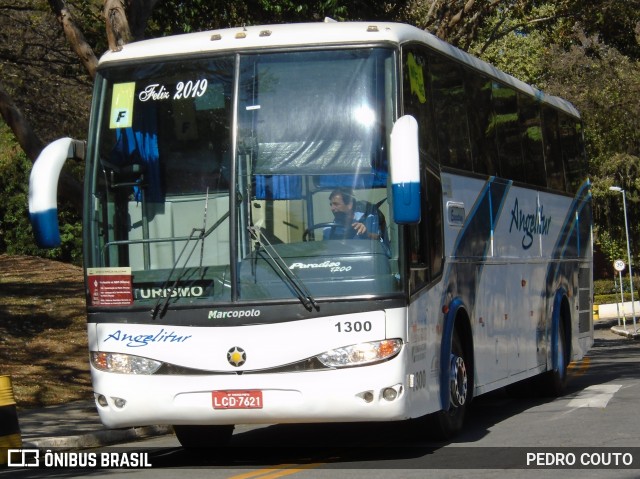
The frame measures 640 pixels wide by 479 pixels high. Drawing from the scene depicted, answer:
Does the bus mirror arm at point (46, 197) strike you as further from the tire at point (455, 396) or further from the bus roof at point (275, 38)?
the tire at point (455, 396)

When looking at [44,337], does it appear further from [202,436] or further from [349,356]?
[349,356]

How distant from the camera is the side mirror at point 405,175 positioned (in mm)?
9555

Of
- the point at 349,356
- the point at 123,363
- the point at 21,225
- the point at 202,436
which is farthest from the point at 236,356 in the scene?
the point at 21,225

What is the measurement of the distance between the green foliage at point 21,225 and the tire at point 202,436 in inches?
1411

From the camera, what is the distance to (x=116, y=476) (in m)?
10.2

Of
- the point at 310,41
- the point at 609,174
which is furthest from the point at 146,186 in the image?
the point at 609,174

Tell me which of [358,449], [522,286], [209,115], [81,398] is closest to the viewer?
[209,115]

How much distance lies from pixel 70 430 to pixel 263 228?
449 cm

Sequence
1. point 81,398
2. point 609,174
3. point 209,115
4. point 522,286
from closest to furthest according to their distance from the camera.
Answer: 1. point 209,115
2. point 522,286
3. point 81,398
4. point 609,174

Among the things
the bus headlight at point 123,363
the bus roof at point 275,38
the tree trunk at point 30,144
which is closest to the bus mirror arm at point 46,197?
the bus headlight at point 123,363

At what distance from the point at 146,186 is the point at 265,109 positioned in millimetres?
1194

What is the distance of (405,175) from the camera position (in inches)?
376

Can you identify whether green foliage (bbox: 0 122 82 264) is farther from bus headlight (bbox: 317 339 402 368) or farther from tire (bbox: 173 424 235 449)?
bus headlight (bbox: 317 339 402 368)

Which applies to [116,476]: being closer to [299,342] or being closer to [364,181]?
[299,342]
